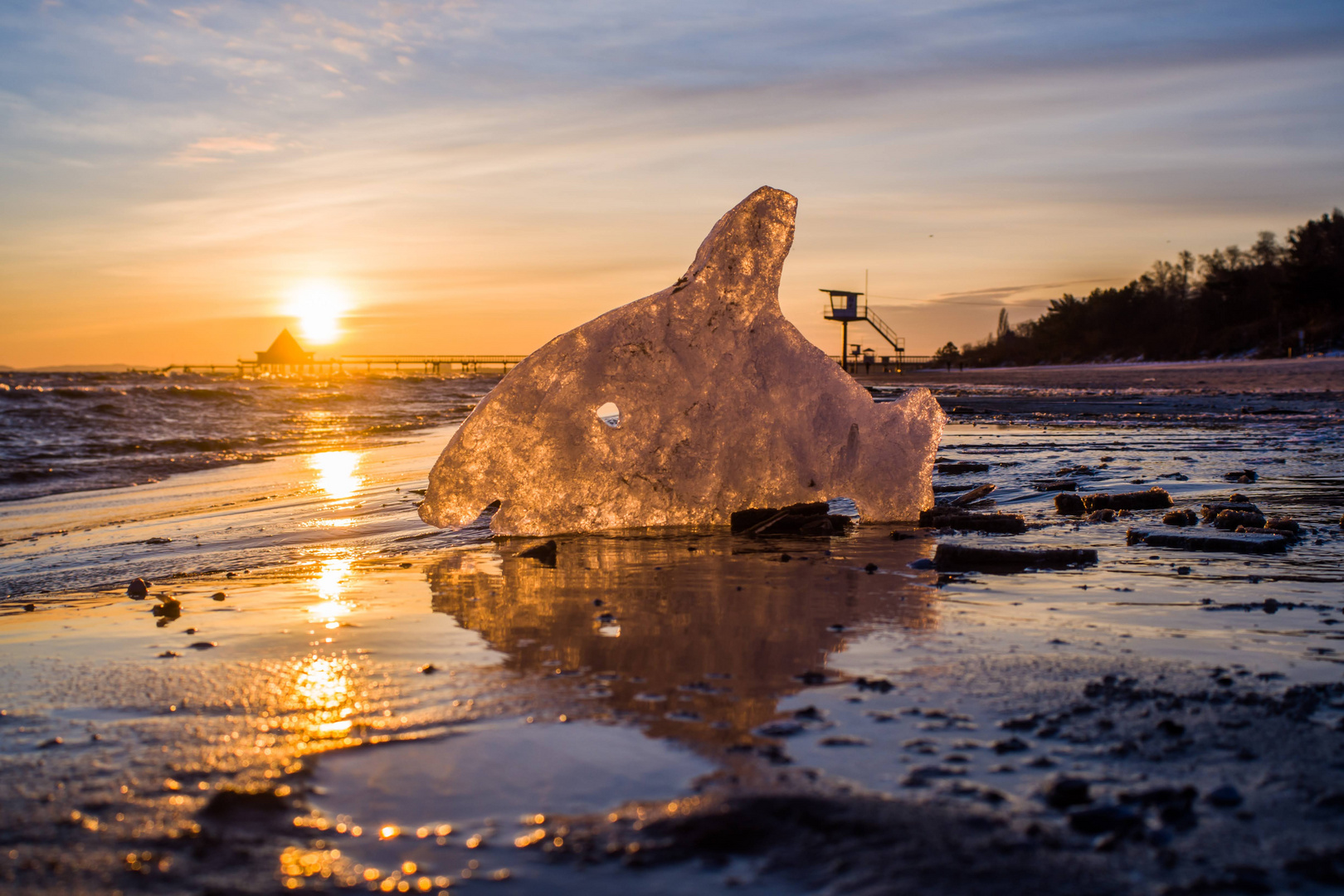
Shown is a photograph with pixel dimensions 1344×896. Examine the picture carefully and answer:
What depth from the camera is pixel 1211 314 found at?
6531 cm

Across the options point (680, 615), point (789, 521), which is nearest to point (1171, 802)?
point (680, 615)

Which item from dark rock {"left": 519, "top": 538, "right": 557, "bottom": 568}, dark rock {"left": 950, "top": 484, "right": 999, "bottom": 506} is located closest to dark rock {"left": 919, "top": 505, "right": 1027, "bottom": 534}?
dark rock {"left": 950, "top": 484, "right": 999, "bottom": 506}

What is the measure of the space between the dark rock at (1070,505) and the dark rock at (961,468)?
2408 mm

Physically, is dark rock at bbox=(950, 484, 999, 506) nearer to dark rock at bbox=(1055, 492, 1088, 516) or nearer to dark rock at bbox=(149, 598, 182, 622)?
dark rock at bbox=(1055, 492, 1088, 516)

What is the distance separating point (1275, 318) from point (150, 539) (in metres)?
65.2

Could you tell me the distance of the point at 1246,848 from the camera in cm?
181

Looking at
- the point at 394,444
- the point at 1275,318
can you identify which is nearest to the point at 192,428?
the point at 394,444

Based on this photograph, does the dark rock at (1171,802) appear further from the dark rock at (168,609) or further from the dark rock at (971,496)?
the dark rock at (971,496)

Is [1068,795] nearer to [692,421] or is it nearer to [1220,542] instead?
[1220,542]

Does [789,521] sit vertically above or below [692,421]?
below

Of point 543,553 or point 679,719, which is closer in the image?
point 679,719

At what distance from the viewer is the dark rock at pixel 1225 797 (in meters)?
2.00

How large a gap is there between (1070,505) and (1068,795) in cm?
504

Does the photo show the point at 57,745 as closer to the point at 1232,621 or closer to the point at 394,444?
the point at 1232,621
